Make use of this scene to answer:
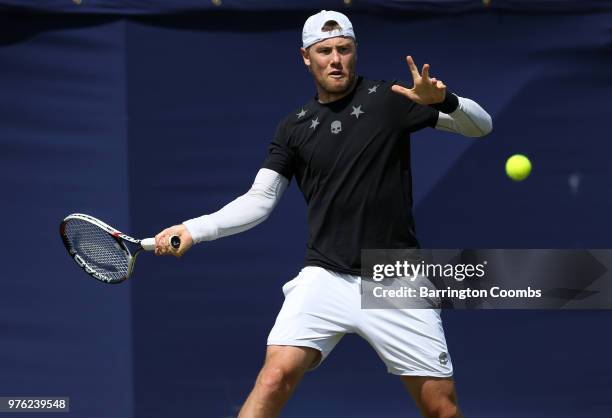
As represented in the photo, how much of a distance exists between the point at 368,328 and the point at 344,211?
1.60 feet

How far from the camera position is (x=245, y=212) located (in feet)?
16.8

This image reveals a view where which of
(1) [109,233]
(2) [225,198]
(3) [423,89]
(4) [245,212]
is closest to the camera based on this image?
(3) [423,89]

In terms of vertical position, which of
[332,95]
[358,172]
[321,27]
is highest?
[321,27]

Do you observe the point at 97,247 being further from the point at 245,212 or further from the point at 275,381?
the point at 275,381

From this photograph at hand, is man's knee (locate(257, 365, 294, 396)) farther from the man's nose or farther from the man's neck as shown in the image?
the man's nose

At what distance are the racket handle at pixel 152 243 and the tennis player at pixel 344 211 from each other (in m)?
0.02

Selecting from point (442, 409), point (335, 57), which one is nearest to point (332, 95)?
point (335, 57)

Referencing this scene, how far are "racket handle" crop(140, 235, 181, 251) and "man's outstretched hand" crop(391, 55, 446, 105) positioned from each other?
41.3 inches

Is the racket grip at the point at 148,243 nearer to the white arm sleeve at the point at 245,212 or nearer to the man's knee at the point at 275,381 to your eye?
the white arm sleeve at the point at 245,212

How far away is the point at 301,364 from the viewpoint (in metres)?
4.88

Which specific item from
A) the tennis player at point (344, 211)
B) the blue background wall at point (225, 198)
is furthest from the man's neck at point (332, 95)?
the blue background wall at point (225, 198)

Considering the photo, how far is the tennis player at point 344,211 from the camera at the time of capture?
4.88 meters

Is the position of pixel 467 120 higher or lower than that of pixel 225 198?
lower

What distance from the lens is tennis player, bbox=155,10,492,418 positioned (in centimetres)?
488
